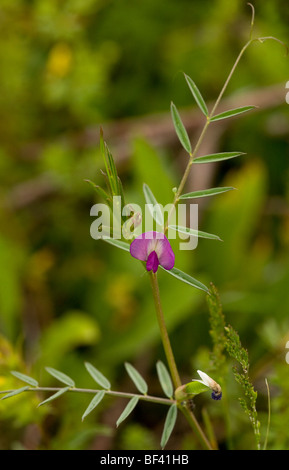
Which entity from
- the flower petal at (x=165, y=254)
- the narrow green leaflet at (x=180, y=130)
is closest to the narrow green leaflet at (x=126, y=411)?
the flower petal at (x=165, y=254)

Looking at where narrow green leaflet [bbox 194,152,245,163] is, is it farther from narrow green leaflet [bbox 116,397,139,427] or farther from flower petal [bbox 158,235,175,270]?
narrow green leaflet [bbox 116,397,139,427]

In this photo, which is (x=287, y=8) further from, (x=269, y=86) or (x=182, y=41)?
(x=182, y=41)

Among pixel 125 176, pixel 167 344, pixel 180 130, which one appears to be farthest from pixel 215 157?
pixel 125 176

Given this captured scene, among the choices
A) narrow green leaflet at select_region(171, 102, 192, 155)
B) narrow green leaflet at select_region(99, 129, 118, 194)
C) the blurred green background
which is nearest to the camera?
narrow green leaflet at select_region(99, 129, 118, 194)

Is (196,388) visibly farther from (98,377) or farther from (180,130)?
(180,130)

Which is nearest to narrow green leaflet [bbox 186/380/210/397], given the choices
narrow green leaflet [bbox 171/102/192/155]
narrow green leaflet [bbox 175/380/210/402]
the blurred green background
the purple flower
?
narrow green leaflet [bbox 175/380/210/402]

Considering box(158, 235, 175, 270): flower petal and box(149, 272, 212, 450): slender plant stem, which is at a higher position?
box(158, 235, 175, 270): flower petal
